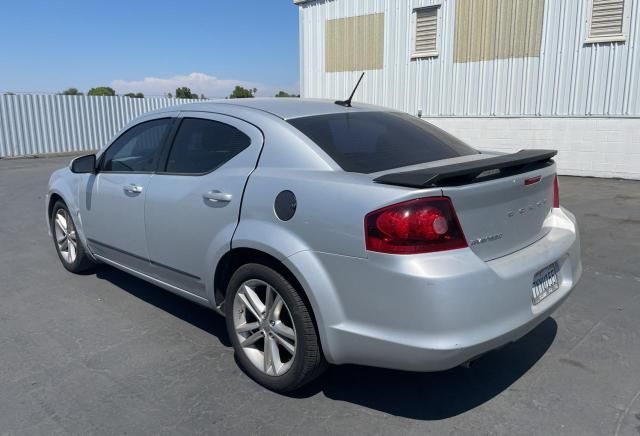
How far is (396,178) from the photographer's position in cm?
253

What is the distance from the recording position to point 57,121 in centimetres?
2141

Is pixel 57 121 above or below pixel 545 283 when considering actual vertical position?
above

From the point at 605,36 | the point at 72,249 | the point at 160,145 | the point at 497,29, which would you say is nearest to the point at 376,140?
the point at 160,145

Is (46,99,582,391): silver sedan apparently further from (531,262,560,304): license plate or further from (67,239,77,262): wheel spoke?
(67,239,77,262): wheel spoke

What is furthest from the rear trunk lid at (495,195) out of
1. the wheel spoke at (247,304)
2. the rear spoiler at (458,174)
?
the wheel spoke at (247,304)

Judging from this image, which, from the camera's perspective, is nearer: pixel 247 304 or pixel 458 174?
pixel 458 174

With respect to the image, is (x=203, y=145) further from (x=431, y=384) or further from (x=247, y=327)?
(x=431, y=384)

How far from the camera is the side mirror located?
465 centimetres

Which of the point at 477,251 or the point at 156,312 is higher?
the point at 477,251

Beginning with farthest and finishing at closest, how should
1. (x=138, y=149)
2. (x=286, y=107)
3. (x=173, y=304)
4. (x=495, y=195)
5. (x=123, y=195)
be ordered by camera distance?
(x=173, y=304) < (x=138, y=149) < (x=123, y=195) < (x=286, y=107) < (x=495, y=195)

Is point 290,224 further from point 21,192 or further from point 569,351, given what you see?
point 21,192

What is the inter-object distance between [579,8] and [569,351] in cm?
1059

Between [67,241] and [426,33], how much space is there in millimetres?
11658

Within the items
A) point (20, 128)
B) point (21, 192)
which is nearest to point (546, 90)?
point (21, 192)
